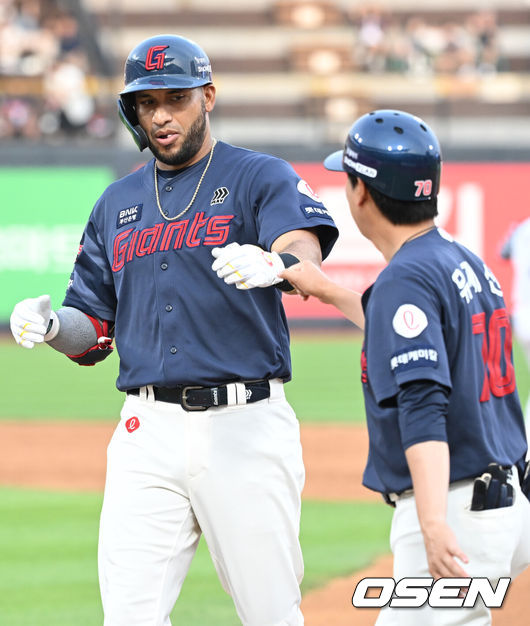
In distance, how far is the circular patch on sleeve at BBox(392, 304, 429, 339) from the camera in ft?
9.96

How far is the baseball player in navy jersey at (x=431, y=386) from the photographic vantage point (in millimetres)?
2988

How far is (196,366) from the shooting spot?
12.5ft

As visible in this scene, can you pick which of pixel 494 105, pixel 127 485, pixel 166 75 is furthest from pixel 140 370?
pixel 494 105

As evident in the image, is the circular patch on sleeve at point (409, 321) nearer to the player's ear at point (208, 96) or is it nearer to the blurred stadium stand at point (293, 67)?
the player's ear at point (208, 96)

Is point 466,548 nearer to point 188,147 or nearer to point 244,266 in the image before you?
point 244,266

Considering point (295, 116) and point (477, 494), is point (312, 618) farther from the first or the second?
point (295, 116)

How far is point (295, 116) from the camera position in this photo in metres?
27.0

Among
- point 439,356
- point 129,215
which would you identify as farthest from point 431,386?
point 129,215

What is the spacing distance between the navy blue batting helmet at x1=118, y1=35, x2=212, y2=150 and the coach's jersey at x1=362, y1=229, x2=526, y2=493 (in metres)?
1.21

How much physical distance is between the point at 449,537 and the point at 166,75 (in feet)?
6.41

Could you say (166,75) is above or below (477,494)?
above

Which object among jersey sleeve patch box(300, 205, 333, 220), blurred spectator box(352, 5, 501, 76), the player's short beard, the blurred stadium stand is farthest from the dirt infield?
blurred spectator box(352, 5, 501, 76)

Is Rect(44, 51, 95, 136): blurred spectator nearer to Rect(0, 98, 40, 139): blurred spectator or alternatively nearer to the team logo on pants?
Rect(0, 98, 40, 139): blurred spectator

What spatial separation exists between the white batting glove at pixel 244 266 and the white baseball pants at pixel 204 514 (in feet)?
1.85
